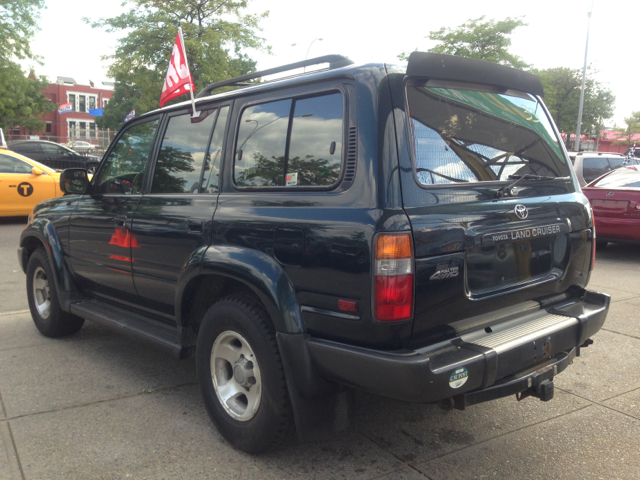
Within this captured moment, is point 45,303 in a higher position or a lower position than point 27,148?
lower

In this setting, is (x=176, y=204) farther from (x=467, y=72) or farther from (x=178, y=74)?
(x=467, y=72)

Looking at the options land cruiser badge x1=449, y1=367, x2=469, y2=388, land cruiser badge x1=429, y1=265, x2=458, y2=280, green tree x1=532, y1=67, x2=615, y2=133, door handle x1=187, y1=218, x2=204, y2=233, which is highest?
green tree x1=532, y1=67, x2=615, y2=133

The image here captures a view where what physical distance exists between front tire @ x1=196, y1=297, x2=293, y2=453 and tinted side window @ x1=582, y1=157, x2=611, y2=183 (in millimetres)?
10599

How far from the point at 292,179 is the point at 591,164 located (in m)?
10.8

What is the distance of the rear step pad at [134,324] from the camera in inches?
136

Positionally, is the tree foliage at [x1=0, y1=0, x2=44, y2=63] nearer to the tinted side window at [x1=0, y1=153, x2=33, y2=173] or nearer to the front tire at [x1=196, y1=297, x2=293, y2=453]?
the tinted side window at [x1=0, y1=153, x2=33, y2=173]

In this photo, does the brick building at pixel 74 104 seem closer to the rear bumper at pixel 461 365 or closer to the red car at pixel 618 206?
the red car at pixel 618 206

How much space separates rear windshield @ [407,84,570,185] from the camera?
269cm

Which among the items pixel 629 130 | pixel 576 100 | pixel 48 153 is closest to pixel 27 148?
pixel 48 153

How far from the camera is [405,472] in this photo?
2.83m

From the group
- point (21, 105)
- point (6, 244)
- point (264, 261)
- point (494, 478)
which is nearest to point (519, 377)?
point (494, 478)

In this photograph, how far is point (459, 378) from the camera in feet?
7.92

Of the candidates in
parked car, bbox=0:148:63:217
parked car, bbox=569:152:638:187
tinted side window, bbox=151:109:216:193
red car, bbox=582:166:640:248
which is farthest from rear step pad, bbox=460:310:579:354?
parked car, bbox=0:148:63:217

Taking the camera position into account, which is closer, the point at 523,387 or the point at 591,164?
the point at 523,387
